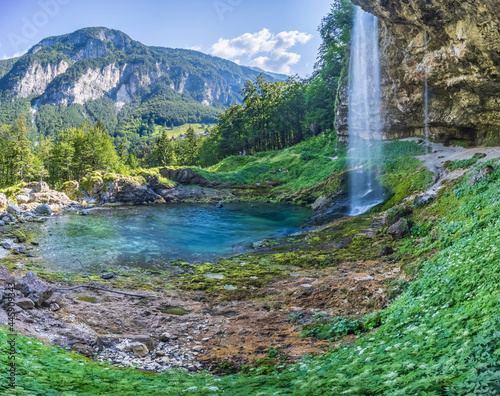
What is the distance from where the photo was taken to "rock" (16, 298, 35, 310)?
7516 millimetres

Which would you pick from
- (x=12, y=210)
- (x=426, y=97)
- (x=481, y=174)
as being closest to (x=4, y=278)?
(x=481, y=174)

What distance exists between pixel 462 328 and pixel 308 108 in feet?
169

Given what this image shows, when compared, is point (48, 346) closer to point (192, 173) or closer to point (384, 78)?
point (384, 78)

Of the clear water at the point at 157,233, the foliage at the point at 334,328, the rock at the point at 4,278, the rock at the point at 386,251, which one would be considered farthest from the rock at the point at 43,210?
the foliage at the point at 334,328

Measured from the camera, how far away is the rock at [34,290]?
8125mm

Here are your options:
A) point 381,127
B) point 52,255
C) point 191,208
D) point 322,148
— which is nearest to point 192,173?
point 191,208

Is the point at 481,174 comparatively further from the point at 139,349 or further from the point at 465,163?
the point at 139,349

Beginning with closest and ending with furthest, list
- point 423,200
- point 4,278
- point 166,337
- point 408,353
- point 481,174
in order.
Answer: point 408,353
point 166,337
point 4,278
point 481,174
point 423,200

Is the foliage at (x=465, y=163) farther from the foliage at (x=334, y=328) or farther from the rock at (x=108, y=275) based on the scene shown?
the rock at (x=108, y=275)

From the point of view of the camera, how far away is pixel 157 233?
22547 mm

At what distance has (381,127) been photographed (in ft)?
100

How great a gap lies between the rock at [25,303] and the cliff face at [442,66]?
60.6 ft

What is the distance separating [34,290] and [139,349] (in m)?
3.79

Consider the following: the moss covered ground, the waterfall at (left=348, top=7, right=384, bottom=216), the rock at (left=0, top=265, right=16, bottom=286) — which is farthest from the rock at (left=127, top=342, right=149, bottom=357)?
the waterfall at (left=348, top=7, right=384, bottom=216)
